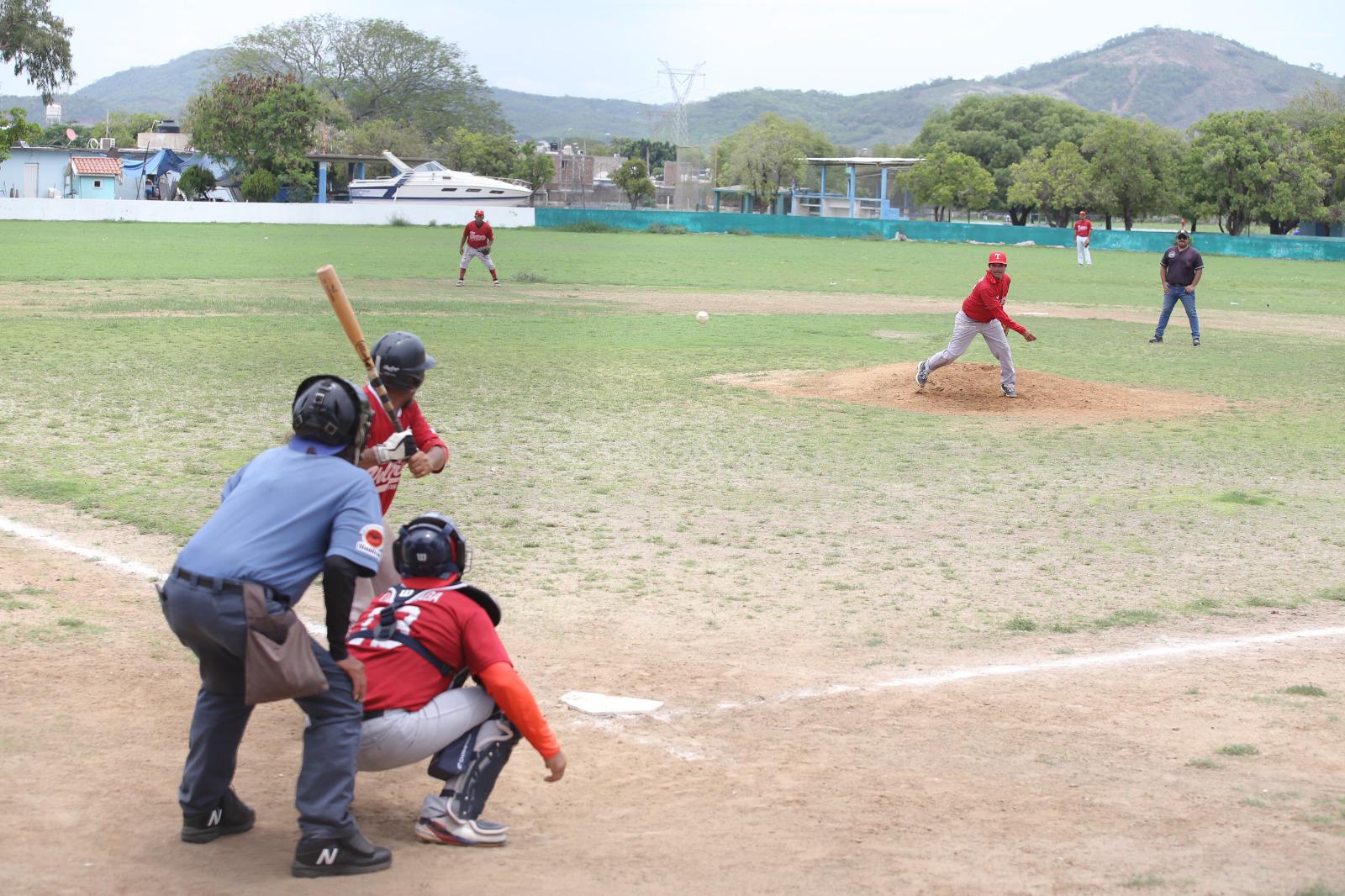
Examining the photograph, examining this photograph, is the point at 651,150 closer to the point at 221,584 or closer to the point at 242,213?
the point at 242,213

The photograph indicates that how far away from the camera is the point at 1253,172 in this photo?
76.5 metres

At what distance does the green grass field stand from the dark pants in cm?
274

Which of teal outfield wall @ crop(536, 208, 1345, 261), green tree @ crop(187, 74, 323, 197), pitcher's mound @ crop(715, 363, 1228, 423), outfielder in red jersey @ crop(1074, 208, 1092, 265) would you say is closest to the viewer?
pitcher's mound @ crop(715, 363, 1228, 423)

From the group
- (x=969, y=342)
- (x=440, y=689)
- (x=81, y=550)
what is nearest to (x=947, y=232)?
(x=969, y=342)

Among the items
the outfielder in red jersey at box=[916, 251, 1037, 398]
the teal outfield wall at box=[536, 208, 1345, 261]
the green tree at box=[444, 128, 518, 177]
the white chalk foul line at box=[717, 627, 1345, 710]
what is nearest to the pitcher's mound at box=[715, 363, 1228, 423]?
the outfielder in red jersey at box=[916, 251, 1037, 398]

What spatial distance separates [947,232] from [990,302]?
5598cm

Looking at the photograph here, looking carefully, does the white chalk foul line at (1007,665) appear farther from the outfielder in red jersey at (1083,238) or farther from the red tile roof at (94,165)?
the red tile roof at (94,165)

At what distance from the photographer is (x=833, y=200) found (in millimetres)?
116750

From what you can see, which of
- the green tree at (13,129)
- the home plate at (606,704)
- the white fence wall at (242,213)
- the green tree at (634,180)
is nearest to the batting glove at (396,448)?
the home plate at (606,704)

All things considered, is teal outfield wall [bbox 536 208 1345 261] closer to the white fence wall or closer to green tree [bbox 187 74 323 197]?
the white fence wall

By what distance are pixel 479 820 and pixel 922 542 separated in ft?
17.5

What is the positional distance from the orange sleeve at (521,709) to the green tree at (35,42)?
91.9 meters

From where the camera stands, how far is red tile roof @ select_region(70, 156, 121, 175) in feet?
291

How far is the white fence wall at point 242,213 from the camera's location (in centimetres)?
6297
